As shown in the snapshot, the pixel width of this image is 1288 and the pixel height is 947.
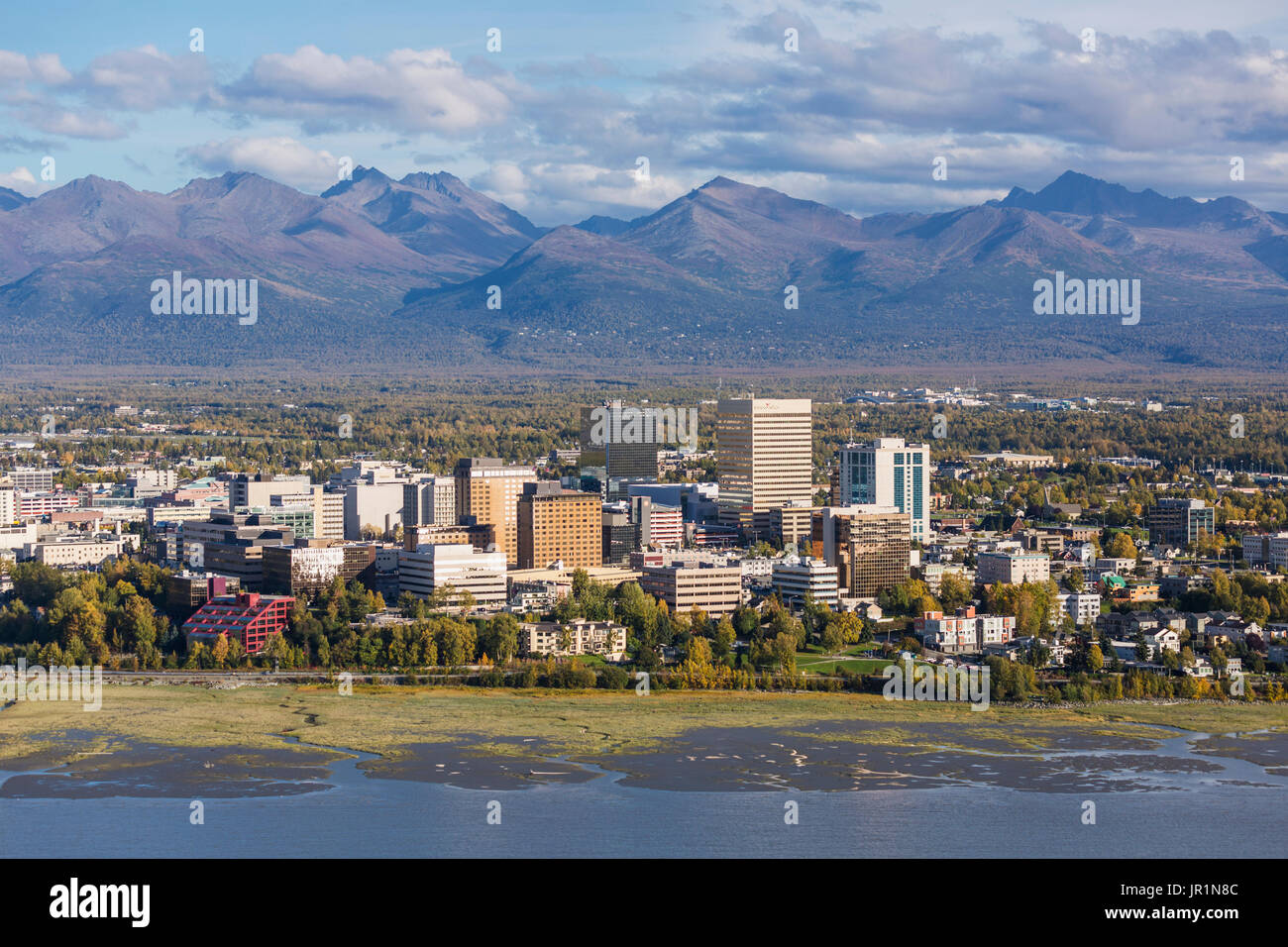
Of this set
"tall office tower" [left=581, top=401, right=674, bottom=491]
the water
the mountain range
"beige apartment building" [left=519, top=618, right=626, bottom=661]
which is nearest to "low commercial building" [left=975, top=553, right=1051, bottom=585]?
"beige apartment building" [left=519, top=618, right=626, bottom=661]

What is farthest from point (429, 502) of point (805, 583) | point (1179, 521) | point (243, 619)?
point (1179, 521)

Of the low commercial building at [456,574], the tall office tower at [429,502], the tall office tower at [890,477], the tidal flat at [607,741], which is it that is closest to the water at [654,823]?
the tidal flat at [607,741]

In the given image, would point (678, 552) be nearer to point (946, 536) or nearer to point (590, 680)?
point (946, 536)

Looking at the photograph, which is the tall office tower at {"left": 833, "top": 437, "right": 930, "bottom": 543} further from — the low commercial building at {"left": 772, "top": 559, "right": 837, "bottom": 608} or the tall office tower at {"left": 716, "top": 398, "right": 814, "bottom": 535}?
the low commercial building at {"left": 772, "top": 559, "right": 837, "bottom": 608}


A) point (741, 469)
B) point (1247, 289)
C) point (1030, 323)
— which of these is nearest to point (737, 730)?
point (741, 469)

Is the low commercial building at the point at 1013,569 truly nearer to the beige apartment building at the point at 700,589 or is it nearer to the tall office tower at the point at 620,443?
the beige apartment building at the point at 700,589
